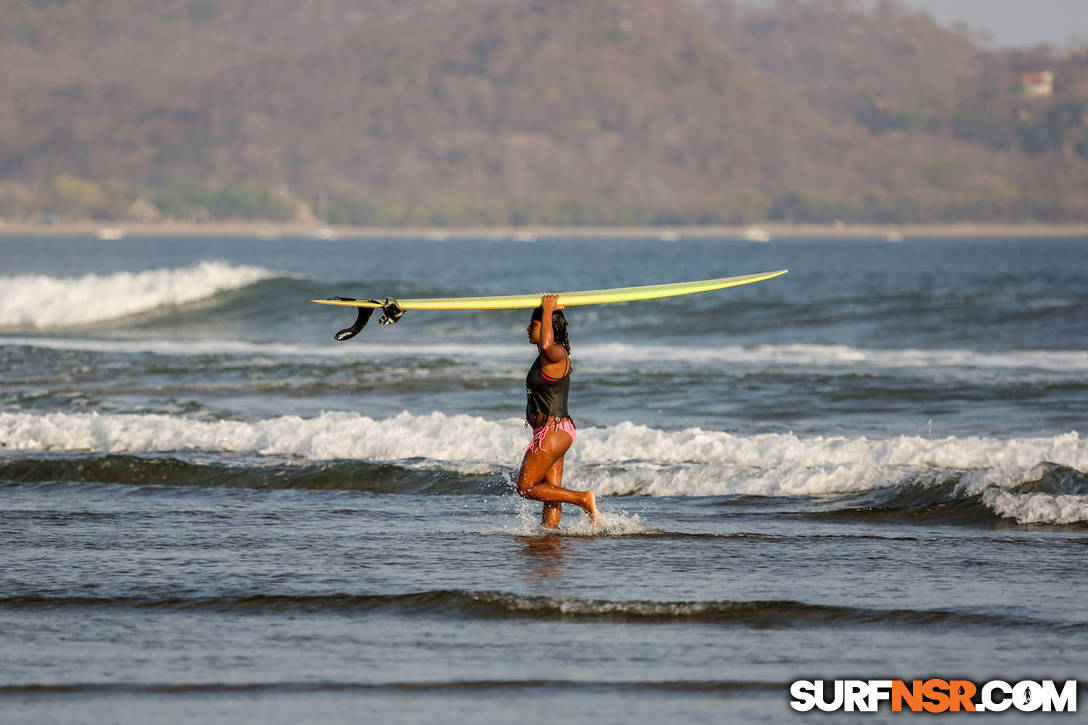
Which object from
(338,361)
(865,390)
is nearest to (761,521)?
(865,390)

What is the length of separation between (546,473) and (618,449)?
428cm

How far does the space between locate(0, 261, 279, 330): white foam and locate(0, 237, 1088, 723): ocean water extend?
15481mm

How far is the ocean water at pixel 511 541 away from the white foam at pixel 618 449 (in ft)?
0.14

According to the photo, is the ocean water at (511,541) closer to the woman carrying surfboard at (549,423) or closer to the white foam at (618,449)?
the white foam at (618,449)

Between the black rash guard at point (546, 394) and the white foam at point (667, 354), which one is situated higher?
the white foam at point (667, 354)

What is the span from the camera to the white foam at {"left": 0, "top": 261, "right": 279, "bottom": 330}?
39781mm

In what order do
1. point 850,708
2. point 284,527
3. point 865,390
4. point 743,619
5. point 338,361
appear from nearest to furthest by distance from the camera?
1. point 850,708
2. point 743,619
3. point 284,527
4. point 865,390
5. point 338,361

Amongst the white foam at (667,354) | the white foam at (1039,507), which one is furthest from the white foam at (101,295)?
the white foam at (1039,507)

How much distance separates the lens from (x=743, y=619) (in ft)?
28.1

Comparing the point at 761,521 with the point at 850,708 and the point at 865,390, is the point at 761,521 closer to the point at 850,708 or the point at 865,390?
the point at 850,708

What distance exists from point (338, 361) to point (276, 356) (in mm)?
1804

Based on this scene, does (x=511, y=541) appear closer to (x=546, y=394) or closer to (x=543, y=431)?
(x=543, y=431)

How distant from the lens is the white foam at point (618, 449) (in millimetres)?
13328

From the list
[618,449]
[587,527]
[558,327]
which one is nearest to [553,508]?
[587,527]
